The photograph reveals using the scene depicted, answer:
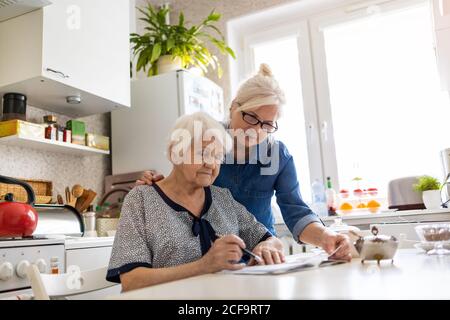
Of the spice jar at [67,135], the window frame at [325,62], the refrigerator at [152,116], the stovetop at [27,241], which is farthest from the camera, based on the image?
the window frame at [325,62]

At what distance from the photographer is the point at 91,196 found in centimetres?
261

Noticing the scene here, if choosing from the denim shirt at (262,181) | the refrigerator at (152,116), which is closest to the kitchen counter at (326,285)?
the denim shirt at (262,181)

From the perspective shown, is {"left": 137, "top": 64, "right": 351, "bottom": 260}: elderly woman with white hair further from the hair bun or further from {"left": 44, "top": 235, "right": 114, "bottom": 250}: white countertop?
{"left": 44, "top": 235, "right": 114, "bottom": 250}: white countertop

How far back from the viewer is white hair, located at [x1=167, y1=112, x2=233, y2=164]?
1.23 m

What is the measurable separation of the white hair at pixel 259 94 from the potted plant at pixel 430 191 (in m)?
1.43

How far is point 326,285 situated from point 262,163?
0.95 meters

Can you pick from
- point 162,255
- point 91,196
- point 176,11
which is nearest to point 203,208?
point 162,255

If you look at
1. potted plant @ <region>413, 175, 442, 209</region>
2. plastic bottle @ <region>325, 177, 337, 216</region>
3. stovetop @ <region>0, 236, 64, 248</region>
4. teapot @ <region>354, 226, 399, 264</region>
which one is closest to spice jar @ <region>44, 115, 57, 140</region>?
stovetop @ <region>0, 236, 64, 248</region>

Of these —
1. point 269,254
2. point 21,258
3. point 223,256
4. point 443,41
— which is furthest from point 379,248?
point 443,41

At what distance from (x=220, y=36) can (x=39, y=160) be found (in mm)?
1753

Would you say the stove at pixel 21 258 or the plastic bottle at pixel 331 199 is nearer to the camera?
the stove at pixel 21 258

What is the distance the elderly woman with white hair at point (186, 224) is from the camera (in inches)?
37.9

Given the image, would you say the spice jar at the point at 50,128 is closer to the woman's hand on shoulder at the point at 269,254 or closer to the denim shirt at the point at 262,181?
the denim shirt at the point at 262,181

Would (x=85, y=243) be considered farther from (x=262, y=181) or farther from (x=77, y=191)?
(x=262, y=181)
